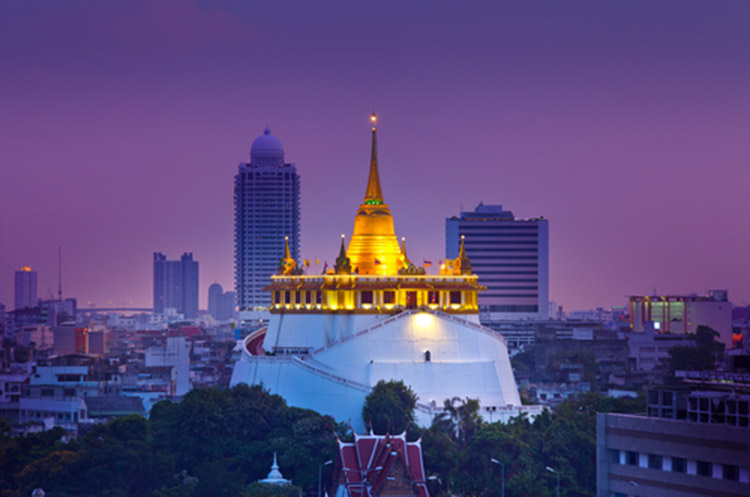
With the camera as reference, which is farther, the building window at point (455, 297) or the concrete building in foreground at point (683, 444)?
the building window at point (455, 297)

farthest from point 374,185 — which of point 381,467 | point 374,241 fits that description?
point 381,467

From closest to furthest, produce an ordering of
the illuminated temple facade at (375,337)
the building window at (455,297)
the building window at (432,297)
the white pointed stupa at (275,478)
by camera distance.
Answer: the white pointed stupa at (275,478), the illuminated temple facade at (375,337), the building window at (432,297), the building window at (455,297)

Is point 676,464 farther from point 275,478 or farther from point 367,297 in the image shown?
point 367,297

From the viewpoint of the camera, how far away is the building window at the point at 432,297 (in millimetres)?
151250

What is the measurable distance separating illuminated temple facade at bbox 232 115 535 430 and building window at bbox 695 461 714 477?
49.8 meters

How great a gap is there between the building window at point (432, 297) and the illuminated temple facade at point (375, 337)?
8 centimetres

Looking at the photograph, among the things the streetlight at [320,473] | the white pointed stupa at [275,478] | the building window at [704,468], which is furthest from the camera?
the white pointed stupa at [275,478]

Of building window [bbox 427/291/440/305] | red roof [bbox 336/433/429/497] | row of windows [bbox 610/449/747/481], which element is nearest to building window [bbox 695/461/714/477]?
row of windows [bbox 610/449/747/481]

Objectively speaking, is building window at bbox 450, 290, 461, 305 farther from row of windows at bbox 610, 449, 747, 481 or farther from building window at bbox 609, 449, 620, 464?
row of windows at bbox 610, 449, 747, 481

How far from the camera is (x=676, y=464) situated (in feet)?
302

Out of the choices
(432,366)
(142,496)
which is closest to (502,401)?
(432,366)

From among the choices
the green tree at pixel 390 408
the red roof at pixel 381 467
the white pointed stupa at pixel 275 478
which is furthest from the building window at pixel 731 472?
the green tree at pixel 390 408

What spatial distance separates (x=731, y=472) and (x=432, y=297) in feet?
210

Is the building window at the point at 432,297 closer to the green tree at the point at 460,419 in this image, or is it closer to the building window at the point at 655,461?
the green tree at the point at 460,419
